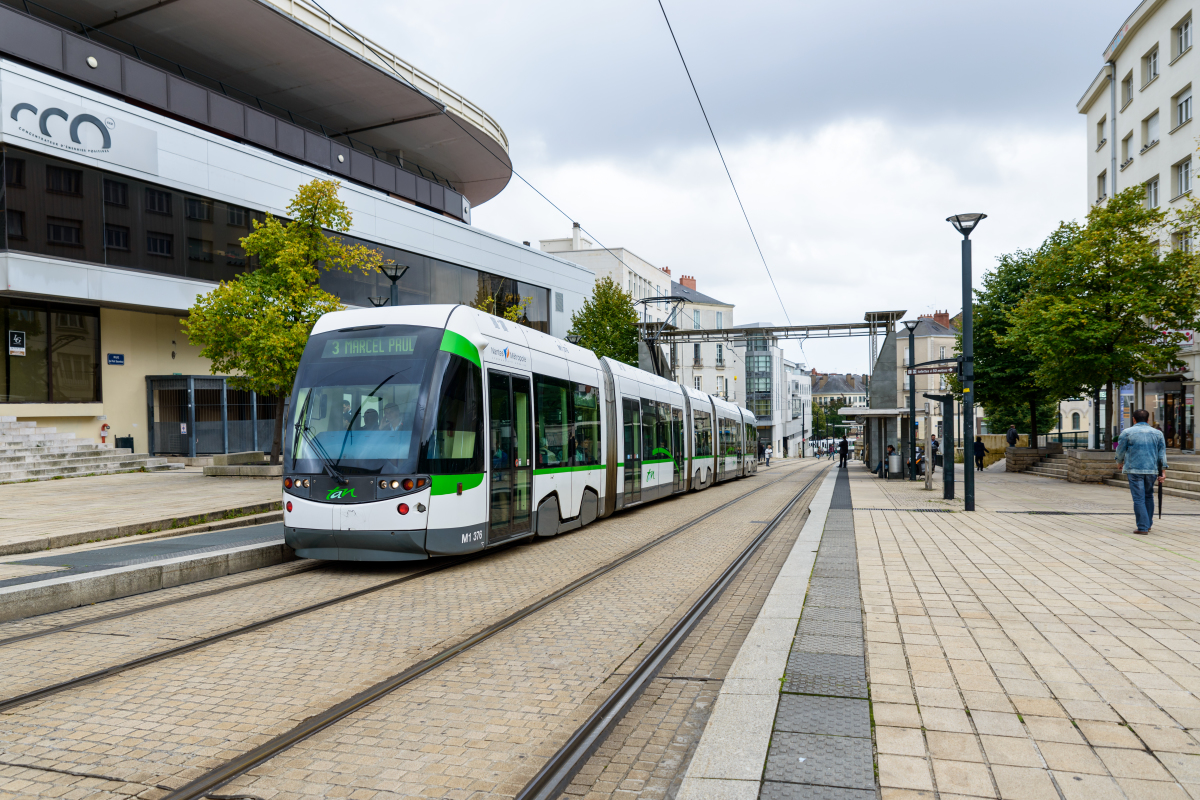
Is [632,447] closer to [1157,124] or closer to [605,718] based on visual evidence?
[605,718]

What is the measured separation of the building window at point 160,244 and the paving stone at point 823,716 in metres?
24.3

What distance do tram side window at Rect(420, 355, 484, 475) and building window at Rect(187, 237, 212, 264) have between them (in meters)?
19.1

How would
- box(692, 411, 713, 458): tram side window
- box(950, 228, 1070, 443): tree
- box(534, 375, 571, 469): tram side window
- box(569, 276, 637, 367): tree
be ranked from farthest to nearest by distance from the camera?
box(569, 276, 637, 367): tree, box(950, 228, 1070, 443): tree, box(692, 411, 713, 458): tram side window, box(534, 375, 571, 469): tram side window

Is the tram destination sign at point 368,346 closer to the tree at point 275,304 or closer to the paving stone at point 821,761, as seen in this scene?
the paving stone at point 821,761

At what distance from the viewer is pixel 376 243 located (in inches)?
1217

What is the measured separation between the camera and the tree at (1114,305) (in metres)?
22.8

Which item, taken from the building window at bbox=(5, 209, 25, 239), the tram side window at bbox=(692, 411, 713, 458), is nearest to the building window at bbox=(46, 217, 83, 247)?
the building window at bbox=(5, 209, 25, 239)

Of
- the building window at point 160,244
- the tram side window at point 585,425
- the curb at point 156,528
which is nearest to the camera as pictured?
the curb at point 156,528

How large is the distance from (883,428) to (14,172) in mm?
28118

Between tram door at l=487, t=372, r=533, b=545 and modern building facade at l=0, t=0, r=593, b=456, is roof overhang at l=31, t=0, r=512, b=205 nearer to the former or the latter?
modern building facade at l=0, t=0, r=593, b=456

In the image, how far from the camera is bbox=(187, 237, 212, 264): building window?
Result: 973 inches

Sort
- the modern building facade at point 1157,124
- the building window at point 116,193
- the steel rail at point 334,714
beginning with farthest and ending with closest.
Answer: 1. the modern building facade at point 1157,124
2. the building window at point 116,193
3. the steel rail at point 334,714

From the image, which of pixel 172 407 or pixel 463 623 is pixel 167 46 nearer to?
pixel 172 407

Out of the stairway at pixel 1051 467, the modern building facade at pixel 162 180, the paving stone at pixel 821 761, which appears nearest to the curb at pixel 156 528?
the paving stone at pixel 821 761
